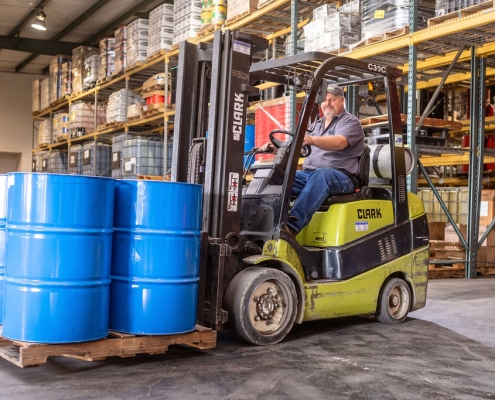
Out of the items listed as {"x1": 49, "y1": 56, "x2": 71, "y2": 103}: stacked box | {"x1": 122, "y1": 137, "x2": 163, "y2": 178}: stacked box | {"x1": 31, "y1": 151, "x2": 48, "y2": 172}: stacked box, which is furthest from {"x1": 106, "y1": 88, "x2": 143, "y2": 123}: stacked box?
{"x1": 31, "y1": 151, "x2": 48, "y2": 172}: stacked box

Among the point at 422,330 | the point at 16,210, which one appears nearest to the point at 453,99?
the point at 422,330

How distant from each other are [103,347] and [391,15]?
625cm

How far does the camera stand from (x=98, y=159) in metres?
16.9

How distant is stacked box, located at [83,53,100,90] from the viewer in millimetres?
16766

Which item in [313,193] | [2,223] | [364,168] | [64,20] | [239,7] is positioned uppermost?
[64,20]

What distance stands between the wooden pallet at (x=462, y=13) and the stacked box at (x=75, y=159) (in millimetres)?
11856

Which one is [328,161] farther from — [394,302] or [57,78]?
[57,78]

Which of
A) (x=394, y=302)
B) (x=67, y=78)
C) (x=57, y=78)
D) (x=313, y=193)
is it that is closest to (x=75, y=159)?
(x=67, y=78)

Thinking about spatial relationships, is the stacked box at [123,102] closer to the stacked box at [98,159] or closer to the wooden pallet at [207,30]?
the stacked box at [98,159]

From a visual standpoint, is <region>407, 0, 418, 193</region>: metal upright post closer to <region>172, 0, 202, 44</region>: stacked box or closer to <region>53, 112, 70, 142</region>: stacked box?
<region>172, 0, 202, 44</region>: stacked box

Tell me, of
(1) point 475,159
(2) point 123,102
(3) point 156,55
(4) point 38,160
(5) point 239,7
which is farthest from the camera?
(4) point 38,160

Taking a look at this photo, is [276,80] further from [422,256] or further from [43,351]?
[43,351]

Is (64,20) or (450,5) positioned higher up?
(64,20)

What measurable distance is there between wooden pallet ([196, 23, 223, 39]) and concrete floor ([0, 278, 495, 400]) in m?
7.13
